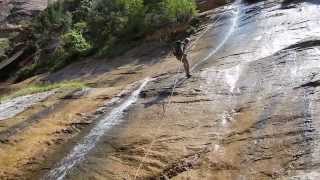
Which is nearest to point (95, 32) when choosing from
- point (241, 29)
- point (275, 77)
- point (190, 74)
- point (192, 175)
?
point (241, 29)

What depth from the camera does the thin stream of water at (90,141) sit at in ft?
43.7

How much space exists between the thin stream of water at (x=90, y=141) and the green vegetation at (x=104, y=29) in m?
12.7

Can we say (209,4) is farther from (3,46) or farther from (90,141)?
(90,141)

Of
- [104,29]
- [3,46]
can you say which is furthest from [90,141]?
[3,46]

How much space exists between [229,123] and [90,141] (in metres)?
3.71

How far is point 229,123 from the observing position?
12961mm

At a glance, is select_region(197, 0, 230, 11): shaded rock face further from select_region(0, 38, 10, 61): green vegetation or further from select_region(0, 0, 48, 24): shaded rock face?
select_region(0, 0, 48, 24): shaded rock face

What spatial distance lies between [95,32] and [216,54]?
1523 cm

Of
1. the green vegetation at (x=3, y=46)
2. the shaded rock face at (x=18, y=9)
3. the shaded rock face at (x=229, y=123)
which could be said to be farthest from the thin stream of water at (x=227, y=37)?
the shaded rock face at (x=18, y=9)

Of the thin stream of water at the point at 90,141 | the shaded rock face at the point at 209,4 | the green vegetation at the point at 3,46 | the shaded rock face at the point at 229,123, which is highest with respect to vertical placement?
the shaded rock face at the point at 209,4

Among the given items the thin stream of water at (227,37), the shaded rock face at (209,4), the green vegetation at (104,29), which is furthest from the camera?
the shaded rock face at (209,4)

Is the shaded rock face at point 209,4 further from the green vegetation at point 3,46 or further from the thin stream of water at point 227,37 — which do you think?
the green vegetation at point 3,46

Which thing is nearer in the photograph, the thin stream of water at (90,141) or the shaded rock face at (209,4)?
the thin stream of water at (90,141)

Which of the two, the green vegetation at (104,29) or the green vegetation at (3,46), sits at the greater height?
the green vegetation at (104,29)
